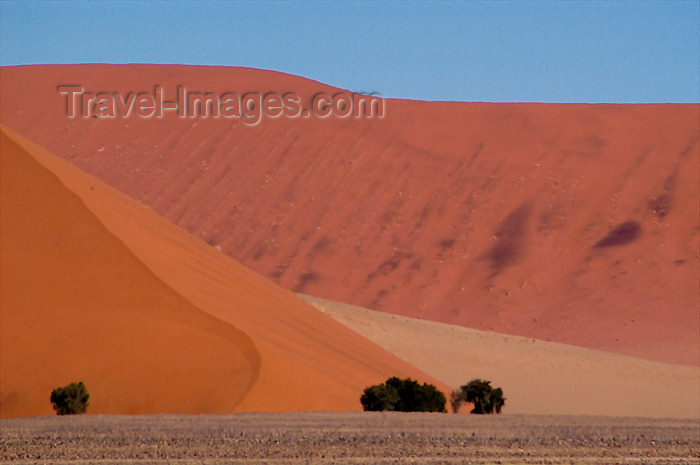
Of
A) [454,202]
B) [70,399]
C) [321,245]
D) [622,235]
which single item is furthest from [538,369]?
[454,202]

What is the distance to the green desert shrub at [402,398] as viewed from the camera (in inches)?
581

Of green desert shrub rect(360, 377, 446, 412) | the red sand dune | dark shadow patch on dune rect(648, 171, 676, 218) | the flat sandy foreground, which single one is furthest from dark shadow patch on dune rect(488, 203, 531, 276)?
the flat sandy foreground

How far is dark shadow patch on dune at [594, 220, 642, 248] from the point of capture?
38.8 meters

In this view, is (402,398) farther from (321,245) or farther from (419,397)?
(321,245)

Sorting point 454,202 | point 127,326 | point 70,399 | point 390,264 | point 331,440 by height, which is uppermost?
point 454,202

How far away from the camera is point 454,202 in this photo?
43.1m

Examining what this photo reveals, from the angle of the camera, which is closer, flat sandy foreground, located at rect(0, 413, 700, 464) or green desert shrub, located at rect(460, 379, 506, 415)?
flat sandy foreground, located at rect(0, 413, 700, 464)

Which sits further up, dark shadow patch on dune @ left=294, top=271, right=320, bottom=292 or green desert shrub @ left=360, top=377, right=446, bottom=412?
dark shadow patch on dune @ left=294, top=271, right=320, bottom=292

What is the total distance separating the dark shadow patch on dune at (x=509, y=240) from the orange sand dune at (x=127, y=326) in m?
20.9

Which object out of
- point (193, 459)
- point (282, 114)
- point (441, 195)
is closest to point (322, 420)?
point (193, 459)

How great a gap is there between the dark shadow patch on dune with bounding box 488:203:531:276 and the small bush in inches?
1025

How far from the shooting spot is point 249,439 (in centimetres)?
1045

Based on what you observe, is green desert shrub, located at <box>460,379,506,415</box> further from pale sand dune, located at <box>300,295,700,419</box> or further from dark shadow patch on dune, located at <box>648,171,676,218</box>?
dark shadow patch on dune, located at <box>648,171,676,218</box>

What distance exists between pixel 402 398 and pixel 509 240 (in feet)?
82.8
